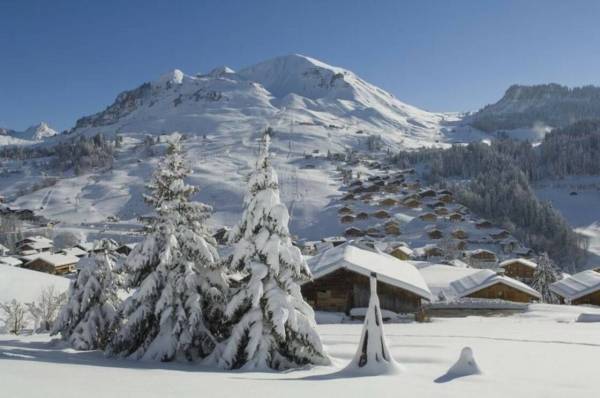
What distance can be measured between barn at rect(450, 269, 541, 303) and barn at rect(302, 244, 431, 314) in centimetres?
1595

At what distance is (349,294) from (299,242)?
80.1m

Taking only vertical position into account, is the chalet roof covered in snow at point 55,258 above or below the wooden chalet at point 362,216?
below

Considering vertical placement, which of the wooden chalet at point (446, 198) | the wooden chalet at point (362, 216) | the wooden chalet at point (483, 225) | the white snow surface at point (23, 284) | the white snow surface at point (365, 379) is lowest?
the white snow surface at point (23, 284)

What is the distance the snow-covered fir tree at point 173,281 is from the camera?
15203 mm

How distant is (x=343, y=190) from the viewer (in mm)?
152125

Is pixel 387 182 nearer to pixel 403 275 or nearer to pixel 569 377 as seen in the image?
pixel 403 275

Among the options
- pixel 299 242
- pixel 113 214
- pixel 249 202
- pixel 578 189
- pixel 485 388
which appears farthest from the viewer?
pixel 578 189

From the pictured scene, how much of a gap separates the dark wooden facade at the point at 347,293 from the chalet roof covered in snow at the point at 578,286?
23.1 m

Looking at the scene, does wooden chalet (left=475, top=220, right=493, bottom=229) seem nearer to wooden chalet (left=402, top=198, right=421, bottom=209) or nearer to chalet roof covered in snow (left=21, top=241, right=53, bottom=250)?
wooden chalet (left=402, top=198, right=421, bottom=209)

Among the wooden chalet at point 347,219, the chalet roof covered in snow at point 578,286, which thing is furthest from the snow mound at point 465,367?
the wooden chalet at point 347,219

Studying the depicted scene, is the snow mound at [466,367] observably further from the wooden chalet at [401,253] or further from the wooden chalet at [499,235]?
the wooden chalet at [499,235]

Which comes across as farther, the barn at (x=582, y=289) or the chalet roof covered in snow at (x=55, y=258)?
the chalet roof covered in snow at (x=55, y=258)

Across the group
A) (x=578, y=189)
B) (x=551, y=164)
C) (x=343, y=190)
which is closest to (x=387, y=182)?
(x=343, y=190)

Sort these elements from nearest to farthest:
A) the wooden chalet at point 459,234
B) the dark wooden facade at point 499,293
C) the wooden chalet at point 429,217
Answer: the dark wooden facade at point 499,293
the wooden chalet at point 459,234
the wooden chalet at point 429,217
